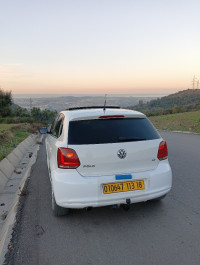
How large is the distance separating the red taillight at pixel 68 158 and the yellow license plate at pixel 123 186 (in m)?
0.55

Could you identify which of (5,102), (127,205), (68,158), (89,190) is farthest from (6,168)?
(5,102)

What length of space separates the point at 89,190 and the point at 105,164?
0.44 meters

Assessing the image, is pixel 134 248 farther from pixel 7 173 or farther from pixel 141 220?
pixel 7 173

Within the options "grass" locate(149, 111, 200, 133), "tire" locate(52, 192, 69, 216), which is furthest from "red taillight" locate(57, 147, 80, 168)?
"grass" locate(149, 111, 200, 133)

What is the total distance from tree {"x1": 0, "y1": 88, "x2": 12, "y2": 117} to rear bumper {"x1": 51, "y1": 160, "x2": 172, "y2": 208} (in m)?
44.9

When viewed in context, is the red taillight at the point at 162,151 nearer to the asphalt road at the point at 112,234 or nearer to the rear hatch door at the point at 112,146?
the rear hatch door at the point at 112,146

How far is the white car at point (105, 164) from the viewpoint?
3.63 m

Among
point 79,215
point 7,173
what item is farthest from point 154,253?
point 7,173

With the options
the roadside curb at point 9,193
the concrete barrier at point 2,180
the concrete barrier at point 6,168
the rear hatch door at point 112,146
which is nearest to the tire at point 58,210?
the roadside curb at point 9,193

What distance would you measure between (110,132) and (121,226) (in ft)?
4.75

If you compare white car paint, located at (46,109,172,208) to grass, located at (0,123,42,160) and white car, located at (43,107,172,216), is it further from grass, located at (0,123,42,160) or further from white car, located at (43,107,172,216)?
grass, located at (0,123,42,160)

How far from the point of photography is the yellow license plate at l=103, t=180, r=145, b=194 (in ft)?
11.9

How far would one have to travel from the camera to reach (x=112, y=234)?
11.7 ft

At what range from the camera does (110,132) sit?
3.85m
